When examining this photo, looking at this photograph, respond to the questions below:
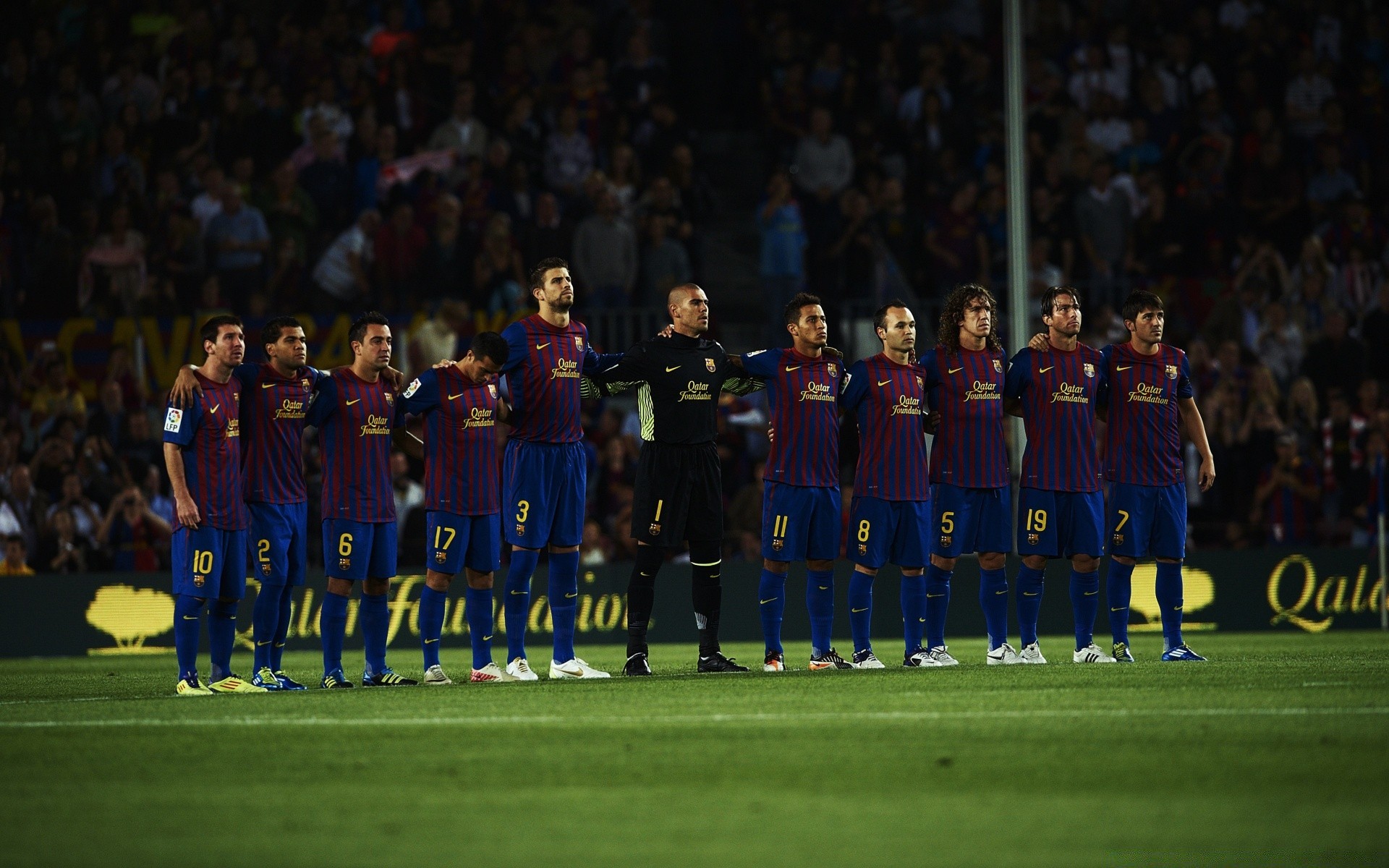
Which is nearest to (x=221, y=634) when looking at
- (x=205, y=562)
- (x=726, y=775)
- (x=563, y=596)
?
(x=205, y=562)

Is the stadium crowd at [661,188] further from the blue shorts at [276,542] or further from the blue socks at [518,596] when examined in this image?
the blue shorts at [276,542]

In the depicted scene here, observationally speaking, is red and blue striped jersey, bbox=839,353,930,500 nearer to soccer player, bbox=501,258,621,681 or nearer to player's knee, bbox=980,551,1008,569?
player's knee, bbox=980,551,1008,569

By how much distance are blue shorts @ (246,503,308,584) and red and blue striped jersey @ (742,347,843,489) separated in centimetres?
285

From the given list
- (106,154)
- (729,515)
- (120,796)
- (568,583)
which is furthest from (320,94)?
(120,796)

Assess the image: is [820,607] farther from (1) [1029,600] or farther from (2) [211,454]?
(2) [211,454]

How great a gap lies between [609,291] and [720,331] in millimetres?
1550

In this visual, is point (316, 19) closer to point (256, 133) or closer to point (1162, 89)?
point (256, 133)

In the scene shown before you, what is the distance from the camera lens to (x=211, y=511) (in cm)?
992

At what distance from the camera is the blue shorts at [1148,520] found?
11.0 metres

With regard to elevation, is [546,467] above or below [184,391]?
below

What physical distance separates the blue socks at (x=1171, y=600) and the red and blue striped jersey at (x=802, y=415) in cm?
218

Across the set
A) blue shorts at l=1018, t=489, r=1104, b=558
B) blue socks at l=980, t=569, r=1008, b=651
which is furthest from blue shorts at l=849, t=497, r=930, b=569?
blue shorts at l=1018, t=489, r=1104, b=558

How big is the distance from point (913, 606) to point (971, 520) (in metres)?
0.66

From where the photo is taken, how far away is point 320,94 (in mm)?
20219
